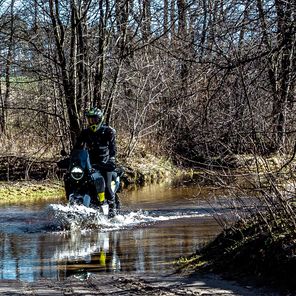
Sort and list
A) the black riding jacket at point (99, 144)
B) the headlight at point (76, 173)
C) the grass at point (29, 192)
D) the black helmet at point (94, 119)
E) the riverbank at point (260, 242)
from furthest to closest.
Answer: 1. the grass at point (29, 192)
2. the black riding jacket at point (99, 144)
3. the black helmet at point (94, 119)
4. the headlight at point (76, 173)
5. the riverbank at point (260, 242)

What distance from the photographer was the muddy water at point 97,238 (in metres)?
9.49

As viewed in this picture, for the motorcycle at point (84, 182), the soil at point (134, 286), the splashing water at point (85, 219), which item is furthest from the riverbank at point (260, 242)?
the motorcycle at point (84, 182)

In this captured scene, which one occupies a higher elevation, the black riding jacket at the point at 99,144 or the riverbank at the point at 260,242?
the black riding jacket at the point at 99,144

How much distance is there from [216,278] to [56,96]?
1604 cm

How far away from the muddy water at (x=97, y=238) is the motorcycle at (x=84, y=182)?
309 millimetres

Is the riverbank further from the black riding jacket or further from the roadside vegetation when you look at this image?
the black riding jacket

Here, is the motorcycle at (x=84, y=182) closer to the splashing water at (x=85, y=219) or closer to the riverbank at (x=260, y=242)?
the splashing water at (x=85, y=219)

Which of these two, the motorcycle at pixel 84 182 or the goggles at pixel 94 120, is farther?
the goggles at pixel 94 120

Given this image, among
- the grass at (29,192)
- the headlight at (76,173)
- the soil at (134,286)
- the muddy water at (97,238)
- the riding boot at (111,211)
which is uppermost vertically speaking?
the headlight at (76,173)

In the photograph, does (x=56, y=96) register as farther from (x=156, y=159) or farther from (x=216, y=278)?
(x=216, y=278)

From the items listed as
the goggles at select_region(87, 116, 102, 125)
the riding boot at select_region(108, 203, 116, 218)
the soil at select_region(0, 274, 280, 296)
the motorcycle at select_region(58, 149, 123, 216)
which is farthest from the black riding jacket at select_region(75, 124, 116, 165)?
the soil at select_region(0, 274, 280, 296)

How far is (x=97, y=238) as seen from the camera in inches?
487

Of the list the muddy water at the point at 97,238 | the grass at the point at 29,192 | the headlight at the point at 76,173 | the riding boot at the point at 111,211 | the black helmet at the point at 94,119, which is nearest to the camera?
the muddy water at the point at 97,238

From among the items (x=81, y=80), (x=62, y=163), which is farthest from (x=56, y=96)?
(x=62, y=163)
